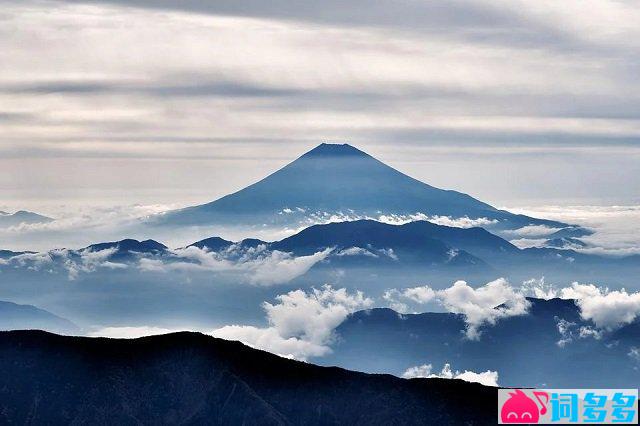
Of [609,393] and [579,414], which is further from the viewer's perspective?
[579,414]

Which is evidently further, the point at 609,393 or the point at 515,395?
the point at 515,395
